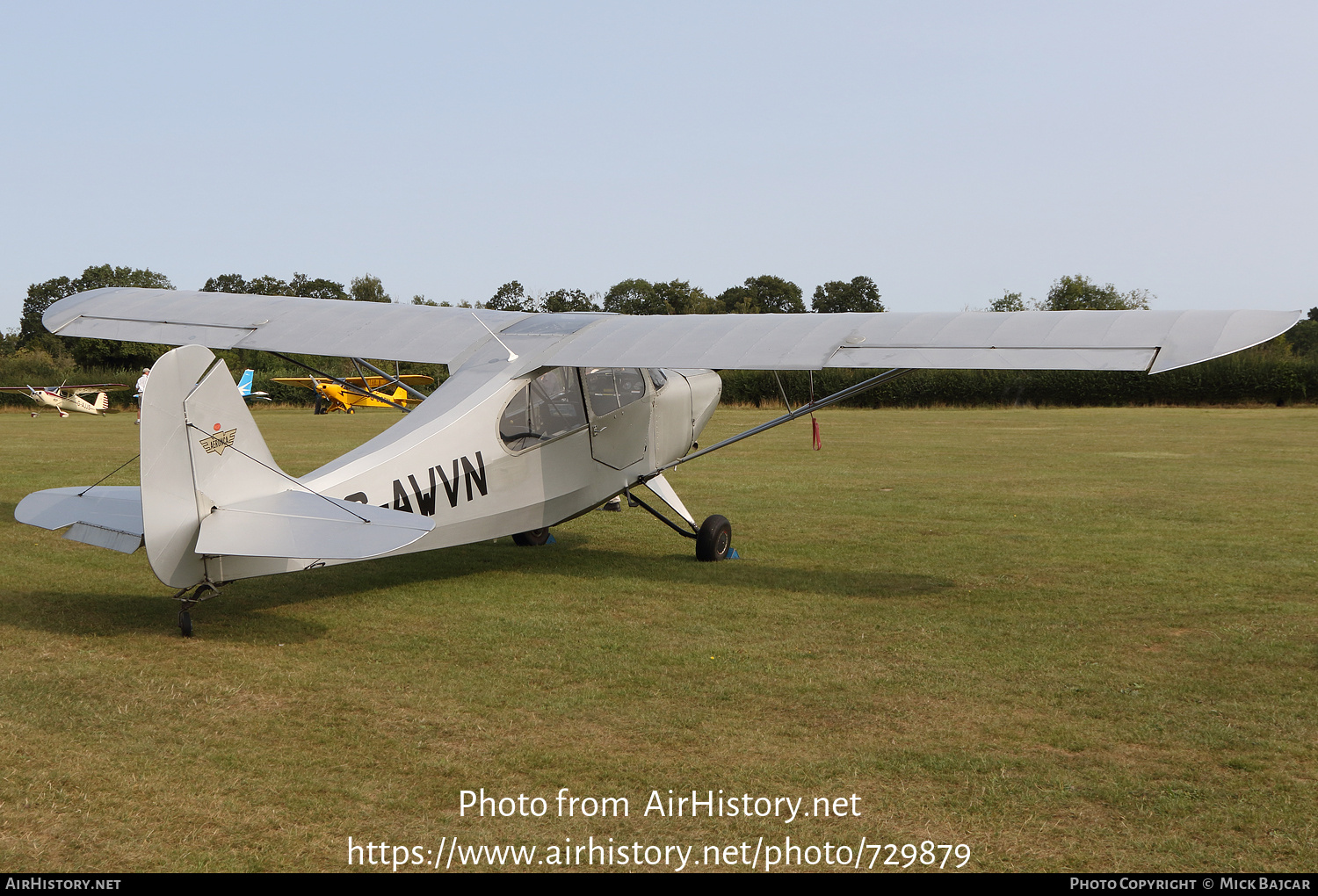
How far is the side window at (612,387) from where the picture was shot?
9.35 metres

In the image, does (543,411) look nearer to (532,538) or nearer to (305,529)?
(532,538)

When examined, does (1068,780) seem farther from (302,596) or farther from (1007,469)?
(1007,469)

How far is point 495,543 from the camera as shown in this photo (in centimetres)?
1073

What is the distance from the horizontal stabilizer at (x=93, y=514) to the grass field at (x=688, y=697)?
0.67m

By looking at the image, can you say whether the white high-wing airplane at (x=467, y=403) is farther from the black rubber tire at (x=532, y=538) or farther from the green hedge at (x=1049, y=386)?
the green hedge at (x=1049, y=386)

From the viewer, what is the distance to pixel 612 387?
9.61 metres

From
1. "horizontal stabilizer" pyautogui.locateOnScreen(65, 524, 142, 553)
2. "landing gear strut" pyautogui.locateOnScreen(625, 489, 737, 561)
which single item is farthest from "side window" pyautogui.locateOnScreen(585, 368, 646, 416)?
"horizontal stabilizer" pyautogui.locateOnScreen(65, 524, 142, 553)

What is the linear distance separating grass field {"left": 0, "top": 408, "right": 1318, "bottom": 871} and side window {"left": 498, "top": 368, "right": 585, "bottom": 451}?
4.08 ft

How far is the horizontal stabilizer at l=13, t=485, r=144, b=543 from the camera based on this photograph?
6157 millimetres

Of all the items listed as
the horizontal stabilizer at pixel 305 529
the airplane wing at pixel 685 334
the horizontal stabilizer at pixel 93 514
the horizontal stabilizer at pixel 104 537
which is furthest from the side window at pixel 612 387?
the horizontal stabilizer at pixel 104 537

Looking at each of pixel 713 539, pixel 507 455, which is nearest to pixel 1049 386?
pixel 713 539

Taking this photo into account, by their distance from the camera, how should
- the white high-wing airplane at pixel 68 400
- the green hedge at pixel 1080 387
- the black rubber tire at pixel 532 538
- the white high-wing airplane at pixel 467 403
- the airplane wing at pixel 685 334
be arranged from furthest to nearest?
the green hedge at pixel 1080 387
the white high-wing airplane at pixel 68 400
the black rubber tire at pixel 532 538
the airplane wing at pixel 685 334
the white high-wing airplane at pixel 467 403

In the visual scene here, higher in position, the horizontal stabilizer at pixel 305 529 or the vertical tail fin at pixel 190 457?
the vertical tail fin at pixel 190 457

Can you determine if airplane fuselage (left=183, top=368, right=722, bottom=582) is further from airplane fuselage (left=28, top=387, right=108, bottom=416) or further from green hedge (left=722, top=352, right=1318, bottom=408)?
airplane fuselage (left=28, top=387, right=108, bottom=416)
